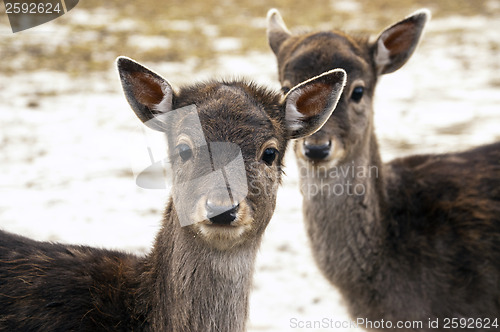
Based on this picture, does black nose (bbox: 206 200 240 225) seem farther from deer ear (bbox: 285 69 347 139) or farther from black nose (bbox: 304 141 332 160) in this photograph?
black nose (bbox: 304 141 332 160)

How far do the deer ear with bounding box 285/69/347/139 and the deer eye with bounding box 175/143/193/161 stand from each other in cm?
74

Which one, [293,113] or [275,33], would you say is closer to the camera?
[293,113]

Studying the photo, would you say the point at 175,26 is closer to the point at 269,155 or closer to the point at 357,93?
the point at 357,93

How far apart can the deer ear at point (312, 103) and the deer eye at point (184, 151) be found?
2.43 feet

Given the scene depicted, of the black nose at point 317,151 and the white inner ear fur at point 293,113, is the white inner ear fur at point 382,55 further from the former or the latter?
the white inner ear fur at point 293,113

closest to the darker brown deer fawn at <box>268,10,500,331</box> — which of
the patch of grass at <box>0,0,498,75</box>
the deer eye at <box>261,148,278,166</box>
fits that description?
the deer eye at <box>261,148,278,166</box>

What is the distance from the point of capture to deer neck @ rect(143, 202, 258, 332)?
3.54 m

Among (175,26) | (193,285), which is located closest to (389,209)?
(193,285)

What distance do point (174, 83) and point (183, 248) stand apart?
23.2ft

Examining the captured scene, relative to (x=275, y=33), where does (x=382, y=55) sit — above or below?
below

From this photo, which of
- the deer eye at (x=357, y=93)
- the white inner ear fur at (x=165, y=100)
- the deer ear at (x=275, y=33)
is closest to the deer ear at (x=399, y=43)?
the deer eye at (x=357, y=93)

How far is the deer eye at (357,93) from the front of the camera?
543 centimetres

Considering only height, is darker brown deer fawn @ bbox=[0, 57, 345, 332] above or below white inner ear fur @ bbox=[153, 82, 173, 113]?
below

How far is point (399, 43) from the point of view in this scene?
Answer: 5.76 m
